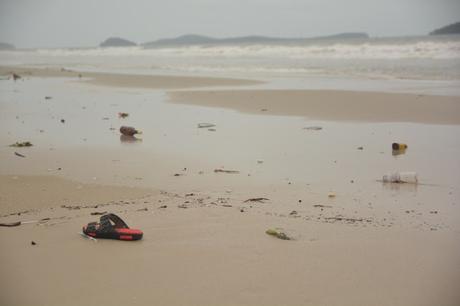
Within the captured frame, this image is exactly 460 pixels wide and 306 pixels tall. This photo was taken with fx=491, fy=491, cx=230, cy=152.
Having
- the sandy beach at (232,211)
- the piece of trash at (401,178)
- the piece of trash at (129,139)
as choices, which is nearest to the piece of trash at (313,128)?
the sandy beach at (232,211)

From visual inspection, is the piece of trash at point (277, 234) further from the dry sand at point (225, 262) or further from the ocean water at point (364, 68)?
the ocean water at point (364, 68)

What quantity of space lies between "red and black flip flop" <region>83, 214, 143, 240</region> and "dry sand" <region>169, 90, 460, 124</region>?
7.43 m

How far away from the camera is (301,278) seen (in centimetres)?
326

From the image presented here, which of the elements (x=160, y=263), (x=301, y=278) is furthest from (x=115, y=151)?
(x=301, y=278)

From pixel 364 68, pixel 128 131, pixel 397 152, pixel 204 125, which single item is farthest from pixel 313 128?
pixel 364 68

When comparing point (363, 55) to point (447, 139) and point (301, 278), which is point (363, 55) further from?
point (301, 278)

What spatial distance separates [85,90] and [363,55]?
79.7 feet

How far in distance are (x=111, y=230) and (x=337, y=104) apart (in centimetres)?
967

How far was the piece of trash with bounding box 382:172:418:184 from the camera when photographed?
228 inches

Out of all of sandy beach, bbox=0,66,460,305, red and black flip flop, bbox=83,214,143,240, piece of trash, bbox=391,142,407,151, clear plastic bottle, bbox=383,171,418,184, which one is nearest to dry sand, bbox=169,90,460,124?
sandy beach, bbox=0,66,460,305

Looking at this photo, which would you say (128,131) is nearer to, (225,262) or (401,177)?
(401,177)

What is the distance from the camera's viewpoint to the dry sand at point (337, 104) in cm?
1081

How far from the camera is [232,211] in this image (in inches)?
183

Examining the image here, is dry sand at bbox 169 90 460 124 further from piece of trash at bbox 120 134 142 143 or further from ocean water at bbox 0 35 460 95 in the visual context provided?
piece of trash at bbox 120 134 142 143
